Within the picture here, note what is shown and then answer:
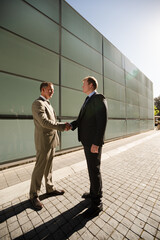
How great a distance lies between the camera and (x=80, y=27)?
620 cm

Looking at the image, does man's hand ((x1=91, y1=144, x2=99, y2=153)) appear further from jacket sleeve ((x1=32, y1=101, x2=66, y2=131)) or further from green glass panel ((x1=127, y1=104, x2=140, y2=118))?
green glass panel ((x1=127, y1=104, x2=140, y2=118))

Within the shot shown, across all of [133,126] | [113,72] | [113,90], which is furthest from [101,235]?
[133,126]

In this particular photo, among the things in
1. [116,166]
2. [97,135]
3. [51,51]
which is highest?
[51,51]

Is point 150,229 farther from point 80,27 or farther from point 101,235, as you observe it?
point 80,27

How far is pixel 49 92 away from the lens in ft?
7.35

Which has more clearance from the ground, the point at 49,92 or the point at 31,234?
the point at 49,92

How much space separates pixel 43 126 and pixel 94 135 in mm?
856

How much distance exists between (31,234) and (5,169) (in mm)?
2622

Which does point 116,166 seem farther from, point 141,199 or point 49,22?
point 49,22

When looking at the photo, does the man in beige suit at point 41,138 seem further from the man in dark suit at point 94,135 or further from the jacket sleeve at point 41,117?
the man in dark suit at point 94,135

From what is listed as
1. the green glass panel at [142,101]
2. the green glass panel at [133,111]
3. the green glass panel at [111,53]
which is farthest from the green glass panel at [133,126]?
the green glass panel at [111,53]

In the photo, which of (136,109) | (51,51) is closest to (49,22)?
(51,51)

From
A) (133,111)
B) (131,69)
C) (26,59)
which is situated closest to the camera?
(26,59)

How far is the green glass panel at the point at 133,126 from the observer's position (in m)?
10.5
